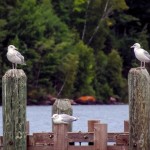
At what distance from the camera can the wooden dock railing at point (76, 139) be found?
24.2 m

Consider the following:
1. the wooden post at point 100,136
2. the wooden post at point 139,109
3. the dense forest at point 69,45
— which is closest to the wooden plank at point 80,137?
the wooden post at point 100,136

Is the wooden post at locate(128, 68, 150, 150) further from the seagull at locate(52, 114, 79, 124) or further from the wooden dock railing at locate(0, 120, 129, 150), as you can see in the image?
the seagull at locate(52, 114, 79, 124)

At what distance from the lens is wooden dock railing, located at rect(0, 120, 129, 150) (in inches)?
955

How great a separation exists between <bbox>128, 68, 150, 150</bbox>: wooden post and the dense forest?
51.5 meters

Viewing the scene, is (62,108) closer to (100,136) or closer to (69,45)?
(100,136)

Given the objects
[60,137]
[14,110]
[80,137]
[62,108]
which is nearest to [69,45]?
[62,108]

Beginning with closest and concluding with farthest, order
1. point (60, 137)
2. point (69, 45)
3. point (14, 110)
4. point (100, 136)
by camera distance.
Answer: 1. point (60, 137)
2. point (14, 110)
3. point (100, 136)
4. point (69, 45)

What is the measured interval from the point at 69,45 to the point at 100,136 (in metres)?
61.4

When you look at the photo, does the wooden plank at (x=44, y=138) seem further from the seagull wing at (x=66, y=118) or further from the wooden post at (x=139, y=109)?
the wooden post at (x=139, y=109)

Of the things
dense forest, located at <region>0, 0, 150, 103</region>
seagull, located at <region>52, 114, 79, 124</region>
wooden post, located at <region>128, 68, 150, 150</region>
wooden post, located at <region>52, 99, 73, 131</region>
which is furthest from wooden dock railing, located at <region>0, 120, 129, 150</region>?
dense forest, located at <region>0, 0, 150, 103</region>

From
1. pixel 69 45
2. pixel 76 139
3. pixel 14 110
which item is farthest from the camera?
pixel 69 45

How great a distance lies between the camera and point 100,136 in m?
24.6

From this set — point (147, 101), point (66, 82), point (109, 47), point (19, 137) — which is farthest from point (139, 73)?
point (109, 47)

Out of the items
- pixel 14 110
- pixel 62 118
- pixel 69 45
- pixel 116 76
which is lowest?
pixel 62 118
